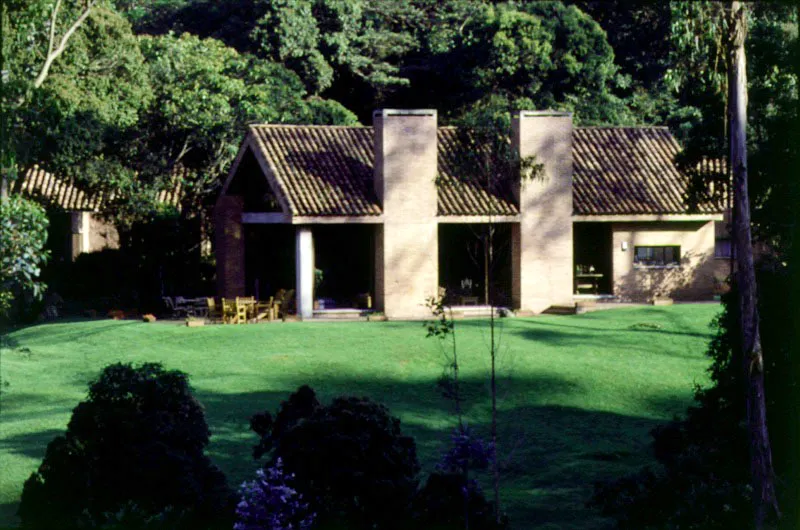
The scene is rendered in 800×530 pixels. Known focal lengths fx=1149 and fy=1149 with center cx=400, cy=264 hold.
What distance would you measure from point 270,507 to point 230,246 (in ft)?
74.5

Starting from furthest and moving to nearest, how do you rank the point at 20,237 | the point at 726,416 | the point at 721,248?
the point at 721,248, the point at 726,416, the point at 20,237

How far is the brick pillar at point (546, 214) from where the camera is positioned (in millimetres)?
34312

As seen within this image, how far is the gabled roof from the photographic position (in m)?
33.7

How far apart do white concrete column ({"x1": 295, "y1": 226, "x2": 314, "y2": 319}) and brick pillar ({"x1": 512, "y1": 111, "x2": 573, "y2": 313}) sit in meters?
6.30

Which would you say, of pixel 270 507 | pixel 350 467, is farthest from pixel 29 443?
pixel 270 507

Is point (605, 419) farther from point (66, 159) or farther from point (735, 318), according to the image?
point (66, 159)

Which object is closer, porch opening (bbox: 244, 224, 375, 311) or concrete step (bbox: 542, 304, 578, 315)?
concrete step (bbox: 542, 304, 578, 315)

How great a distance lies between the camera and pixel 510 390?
930 inches

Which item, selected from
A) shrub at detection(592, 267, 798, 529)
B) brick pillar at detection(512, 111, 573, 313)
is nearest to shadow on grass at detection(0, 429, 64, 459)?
shrub at detection(592, 267, 798, 529)

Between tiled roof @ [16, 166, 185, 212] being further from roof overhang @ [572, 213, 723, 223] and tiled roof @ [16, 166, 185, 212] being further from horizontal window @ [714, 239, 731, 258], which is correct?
horizontal window @ [714, 239, 731, 258]

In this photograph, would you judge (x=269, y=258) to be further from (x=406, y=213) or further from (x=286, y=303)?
(x=406, y=213)

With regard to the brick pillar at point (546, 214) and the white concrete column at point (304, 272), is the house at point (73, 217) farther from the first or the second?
the brick pillar at point (546, 214)

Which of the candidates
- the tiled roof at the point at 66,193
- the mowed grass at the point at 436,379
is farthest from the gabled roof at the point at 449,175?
the tiled roof at the point at 66,193

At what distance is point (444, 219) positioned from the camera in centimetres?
3388
